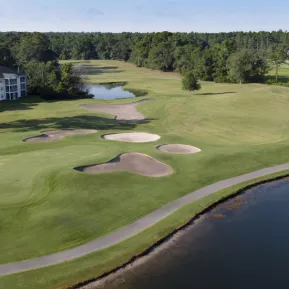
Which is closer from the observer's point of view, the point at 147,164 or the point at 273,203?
the point at 273,203

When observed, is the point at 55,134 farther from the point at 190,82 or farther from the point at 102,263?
the point at 190,82

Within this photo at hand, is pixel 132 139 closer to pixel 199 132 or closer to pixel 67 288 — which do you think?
pixel 199 132

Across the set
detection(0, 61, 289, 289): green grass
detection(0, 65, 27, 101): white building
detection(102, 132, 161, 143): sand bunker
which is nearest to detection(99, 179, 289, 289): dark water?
detection(0, 61, 289, 289): green grass

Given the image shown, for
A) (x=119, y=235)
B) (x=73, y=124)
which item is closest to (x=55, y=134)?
(x=73, y=124)

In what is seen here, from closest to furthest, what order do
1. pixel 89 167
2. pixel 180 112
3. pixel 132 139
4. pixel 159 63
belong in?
pixel 89 167 → pixel 132 139 → pixel 180 112 → pixel 159 63

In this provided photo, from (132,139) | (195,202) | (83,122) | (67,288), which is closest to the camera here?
(67,288)

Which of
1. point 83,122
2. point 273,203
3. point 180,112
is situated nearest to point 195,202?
point 273,203

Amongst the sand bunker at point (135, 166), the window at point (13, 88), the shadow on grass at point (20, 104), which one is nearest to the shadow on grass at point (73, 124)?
the shadow on grass at point (20, 104)
